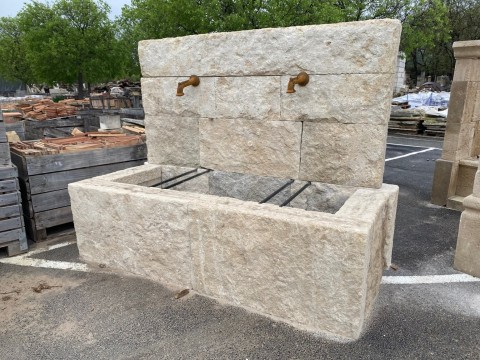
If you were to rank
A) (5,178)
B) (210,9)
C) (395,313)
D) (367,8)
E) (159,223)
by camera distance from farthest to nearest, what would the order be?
(367,8)
(210,9)
(5,178)
(159,223)
(395,313)

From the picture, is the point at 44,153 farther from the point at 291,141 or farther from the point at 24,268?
the point at 291,141

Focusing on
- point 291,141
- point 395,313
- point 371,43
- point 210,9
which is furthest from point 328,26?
point 210,9

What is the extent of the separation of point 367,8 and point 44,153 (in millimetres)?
17983

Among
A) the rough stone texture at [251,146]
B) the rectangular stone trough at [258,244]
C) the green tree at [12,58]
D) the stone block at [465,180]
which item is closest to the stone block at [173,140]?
the rough stone texture at [251,146]

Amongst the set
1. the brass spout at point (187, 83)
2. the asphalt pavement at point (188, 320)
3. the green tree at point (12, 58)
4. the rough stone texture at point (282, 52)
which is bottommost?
the asphalt pavement at point (188, 320)

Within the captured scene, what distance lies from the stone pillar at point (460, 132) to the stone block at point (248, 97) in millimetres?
3563

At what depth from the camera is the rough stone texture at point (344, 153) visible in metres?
3.48

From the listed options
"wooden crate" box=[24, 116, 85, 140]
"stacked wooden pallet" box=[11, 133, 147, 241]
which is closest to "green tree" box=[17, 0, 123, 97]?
"wooden crate" box=[24, 116, 85, 140]

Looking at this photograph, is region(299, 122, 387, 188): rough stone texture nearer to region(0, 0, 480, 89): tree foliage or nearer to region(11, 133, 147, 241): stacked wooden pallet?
region(11, 133, 147, 241): stacked wooden pallet

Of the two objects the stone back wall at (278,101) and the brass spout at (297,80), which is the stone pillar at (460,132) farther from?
the brass spout at (297,80)

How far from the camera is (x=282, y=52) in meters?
3.66

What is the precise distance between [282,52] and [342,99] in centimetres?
74

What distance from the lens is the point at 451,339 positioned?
111 inches

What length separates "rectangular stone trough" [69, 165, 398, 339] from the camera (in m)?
2.70
